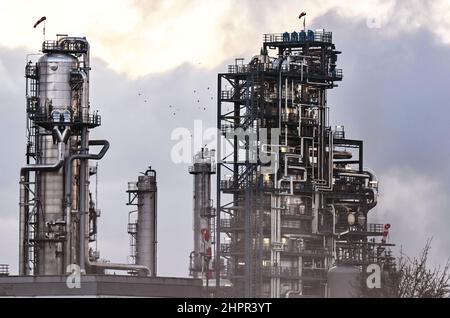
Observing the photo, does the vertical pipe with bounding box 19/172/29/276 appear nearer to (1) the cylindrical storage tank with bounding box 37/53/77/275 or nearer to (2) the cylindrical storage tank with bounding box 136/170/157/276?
(1) the cylindrical storage tank with bounding box 37/53/77/275

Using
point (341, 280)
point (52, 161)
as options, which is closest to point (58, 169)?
point (52, 161)

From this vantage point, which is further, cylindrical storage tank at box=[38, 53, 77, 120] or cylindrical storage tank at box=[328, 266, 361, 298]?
cylindrical storage tank at box=[38, 53, 77, 120]

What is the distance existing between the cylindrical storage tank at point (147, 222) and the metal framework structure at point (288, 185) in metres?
8.00

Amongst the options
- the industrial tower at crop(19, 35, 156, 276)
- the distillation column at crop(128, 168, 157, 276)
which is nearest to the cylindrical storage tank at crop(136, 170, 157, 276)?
the distillation column at crop(128, 168, 157, 276)

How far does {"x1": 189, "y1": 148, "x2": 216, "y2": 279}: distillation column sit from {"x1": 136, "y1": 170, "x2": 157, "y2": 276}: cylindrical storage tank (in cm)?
298

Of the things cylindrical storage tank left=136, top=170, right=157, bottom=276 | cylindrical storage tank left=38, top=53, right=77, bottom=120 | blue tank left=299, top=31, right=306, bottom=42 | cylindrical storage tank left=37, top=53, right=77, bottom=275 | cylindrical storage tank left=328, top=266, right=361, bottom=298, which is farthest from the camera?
cylindrical storage tank left=136, top=170, right=157, bottom=276

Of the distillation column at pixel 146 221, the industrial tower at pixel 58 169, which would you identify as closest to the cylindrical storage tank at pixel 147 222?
the distillation column at pixel 146 221

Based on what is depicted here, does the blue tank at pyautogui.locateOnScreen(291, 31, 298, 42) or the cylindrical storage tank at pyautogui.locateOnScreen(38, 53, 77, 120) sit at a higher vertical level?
the blue tank at pyautogui.locateOnScreen(291, 31, 298, 42)

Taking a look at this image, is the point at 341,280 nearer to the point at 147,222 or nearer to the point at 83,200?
the point at 83,200

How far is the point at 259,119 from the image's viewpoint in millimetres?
126125

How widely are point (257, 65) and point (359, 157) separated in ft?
35.6

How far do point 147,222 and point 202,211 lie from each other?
17.9ft

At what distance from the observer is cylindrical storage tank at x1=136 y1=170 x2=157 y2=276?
438 ft
